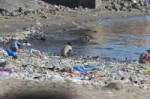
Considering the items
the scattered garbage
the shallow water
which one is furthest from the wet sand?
the shallow water

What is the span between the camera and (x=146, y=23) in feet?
132

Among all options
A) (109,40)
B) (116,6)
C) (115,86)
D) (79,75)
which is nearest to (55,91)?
(115,86)

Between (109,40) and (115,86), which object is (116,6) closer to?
(109,40)

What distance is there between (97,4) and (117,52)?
22.4 meters

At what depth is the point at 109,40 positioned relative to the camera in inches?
1107

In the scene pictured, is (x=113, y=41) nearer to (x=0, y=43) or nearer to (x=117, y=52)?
(x=117, y=52)

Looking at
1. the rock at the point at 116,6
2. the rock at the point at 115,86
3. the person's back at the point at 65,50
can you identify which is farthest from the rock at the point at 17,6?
the rock at the point at 115,86

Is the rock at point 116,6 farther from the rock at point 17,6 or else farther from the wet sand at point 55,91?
the wet sand at point 55,91

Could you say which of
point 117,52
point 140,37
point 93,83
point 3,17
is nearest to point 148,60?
point 117,52

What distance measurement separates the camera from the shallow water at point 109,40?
23.0 meters

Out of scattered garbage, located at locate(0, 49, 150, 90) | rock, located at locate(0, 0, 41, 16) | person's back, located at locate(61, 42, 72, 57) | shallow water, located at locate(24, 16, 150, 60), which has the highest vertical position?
rock, located at locate(0, 0, 41, 16)

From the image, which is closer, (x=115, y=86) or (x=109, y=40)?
(x=115, y=86)

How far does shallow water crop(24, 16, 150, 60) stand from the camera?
22972mm

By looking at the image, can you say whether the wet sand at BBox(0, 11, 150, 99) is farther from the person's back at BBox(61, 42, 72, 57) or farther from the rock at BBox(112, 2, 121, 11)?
the rock at BBox(112, 2, 121, 11)
